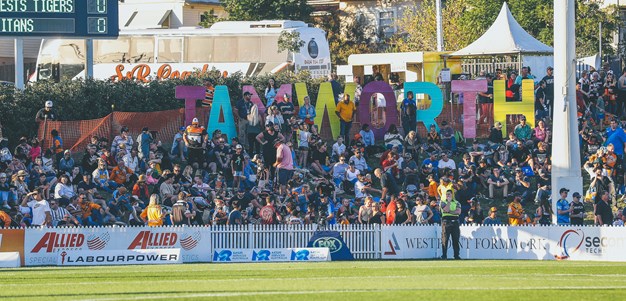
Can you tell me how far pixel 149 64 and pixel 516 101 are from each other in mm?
16571

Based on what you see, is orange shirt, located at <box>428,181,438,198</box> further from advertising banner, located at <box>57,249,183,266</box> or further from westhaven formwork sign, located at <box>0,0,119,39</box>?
westhaven formwork sign, located at <box>0,0,119,39</box>

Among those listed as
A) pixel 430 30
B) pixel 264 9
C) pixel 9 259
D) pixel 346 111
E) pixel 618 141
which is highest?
pixel 264 9

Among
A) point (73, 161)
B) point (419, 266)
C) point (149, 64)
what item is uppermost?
point (149, 64)

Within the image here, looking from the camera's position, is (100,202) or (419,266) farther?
(100,202)

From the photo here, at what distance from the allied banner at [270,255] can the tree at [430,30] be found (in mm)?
35198

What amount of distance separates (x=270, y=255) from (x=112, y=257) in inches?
120

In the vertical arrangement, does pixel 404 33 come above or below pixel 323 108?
above

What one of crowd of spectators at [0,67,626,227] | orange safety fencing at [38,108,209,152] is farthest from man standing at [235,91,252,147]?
orange safety fencing at [38,108,209,152]

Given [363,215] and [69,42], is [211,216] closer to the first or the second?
[363,215]

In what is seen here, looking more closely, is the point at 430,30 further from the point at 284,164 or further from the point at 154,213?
the point at 154,213

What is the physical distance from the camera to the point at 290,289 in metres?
18.0

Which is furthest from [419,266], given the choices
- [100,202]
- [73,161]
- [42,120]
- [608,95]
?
[608,95]

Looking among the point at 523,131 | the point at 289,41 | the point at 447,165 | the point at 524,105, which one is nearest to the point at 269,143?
the point at 447,165

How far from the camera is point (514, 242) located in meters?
25.8
